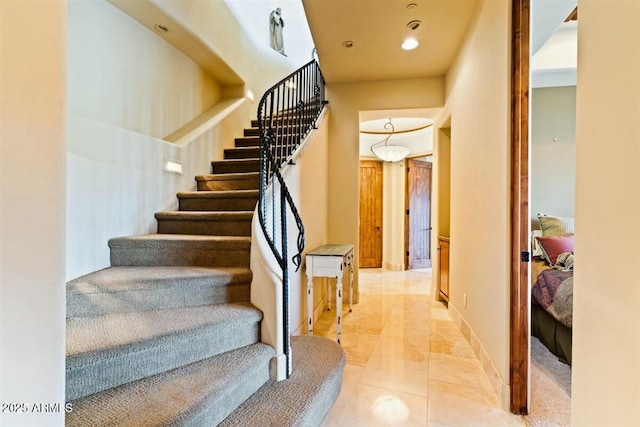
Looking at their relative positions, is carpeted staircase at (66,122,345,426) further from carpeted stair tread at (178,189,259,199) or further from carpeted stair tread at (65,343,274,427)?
carpeted stair tread at (178,189,259,199)

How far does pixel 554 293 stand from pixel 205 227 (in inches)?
116

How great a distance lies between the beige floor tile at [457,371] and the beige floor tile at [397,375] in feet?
0.28

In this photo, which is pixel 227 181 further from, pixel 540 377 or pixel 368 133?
pixel 368 133

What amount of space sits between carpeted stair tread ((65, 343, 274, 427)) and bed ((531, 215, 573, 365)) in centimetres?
225

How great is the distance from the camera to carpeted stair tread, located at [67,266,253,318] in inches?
66.3

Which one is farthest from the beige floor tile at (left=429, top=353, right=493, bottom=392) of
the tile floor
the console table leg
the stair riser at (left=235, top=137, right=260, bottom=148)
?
the stair riser at (left=235, top=137, right=260, bottom=148)

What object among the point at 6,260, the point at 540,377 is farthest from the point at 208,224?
the point at 540,377

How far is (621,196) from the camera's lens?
82 cm

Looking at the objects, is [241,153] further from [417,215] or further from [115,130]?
[417,215]

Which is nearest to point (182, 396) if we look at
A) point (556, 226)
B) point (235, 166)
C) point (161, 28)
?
point (235, 166)

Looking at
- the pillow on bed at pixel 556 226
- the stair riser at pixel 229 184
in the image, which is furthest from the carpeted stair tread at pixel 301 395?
the pillow on bed at pixel 556 226

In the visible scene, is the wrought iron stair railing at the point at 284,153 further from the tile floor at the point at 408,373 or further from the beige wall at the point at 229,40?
the beige wall at the point at 229,40

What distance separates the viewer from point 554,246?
281 cm

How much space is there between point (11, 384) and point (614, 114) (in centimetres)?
167
